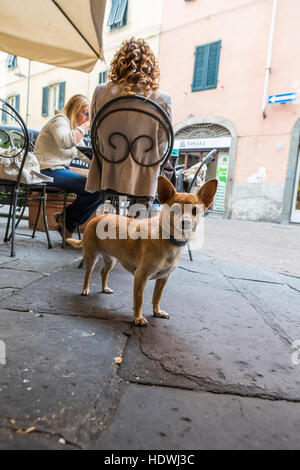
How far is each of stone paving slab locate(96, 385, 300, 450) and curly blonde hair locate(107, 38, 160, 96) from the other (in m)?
1.97

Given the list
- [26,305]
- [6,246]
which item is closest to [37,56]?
[6,246]

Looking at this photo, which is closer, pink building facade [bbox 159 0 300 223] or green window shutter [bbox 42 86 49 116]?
pink building facade [bbox 159 0 300 223]

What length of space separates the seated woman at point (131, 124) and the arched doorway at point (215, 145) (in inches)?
373

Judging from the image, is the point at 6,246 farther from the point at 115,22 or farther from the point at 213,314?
the point at 115,22

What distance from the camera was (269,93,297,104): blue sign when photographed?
9.70 m

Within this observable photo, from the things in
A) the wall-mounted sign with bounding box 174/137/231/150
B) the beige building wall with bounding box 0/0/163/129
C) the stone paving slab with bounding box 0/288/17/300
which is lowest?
the stone paving slab with bounding box 0/288/17/300

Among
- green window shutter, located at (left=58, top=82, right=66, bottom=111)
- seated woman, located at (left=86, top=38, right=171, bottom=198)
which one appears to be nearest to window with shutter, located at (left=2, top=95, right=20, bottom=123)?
green window shutter, located at (left=58, top=82, right=66, bottom=111)

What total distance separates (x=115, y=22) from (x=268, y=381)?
51.0ft

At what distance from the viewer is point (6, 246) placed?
2.89m

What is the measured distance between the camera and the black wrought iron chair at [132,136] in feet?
6.89

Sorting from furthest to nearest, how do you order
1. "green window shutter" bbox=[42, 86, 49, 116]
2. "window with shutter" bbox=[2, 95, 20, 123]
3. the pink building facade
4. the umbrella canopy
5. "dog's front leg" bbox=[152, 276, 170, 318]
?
"window with shutter" bbox=[2, 95, 20, 123]
"green window shutter" bbox=[42, 86, 49, 116]
the pink building facade
the umbrella canopy
"dog's front leg" bbox=[152, 276, 170, 318]

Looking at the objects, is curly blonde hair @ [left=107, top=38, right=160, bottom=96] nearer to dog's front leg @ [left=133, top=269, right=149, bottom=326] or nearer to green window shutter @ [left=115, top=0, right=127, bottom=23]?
dog's front leg @ [left=133, top=269, right=149, bottom=326]

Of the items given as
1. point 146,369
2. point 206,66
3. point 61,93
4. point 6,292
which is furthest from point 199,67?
point 146,369

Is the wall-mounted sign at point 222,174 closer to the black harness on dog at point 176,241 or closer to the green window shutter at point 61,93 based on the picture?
the green window shutter at point 61,93
